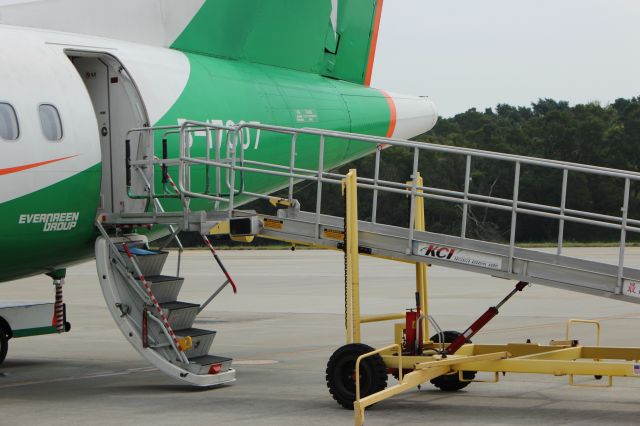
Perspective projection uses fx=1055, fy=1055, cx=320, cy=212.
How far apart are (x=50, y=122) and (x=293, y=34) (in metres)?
5.94

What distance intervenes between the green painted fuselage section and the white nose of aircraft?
0.37 meters

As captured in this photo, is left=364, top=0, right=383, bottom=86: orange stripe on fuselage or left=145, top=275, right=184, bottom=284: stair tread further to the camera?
left=364, top=0, right=383, bottom=86: orange stripe on fuselage

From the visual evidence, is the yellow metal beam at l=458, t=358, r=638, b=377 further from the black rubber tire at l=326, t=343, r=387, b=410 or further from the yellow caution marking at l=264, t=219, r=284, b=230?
the yellow caution marking at l=264, t=219, r=284, b=230

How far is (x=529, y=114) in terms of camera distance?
372 feet

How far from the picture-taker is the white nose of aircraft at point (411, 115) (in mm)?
19672

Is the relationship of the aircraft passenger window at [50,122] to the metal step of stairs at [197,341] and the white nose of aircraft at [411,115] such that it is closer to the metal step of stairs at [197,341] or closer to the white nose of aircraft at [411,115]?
the metal step of stairs at [197,341]

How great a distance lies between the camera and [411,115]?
19.9 m

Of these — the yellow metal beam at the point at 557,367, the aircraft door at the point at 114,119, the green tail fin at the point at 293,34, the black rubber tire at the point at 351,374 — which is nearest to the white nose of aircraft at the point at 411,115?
the green tail fin at the point at 293,34

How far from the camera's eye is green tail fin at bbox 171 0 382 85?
17.2m

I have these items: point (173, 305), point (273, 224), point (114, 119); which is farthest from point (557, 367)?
point (114, 119)

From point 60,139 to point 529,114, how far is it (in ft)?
340

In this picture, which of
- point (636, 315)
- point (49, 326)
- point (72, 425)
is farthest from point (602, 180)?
point (72, 425)

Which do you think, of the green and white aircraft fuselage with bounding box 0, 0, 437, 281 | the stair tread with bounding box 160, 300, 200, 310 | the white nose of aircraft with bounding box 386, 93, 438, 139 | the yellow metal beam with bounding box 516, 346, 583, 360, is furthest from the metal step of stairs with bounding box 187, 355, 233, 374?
the white nose of aircraft with bounding box 386, 93, 438, 139

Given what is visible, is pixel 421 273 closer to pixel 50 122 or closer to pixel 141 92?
pixel 141 92
